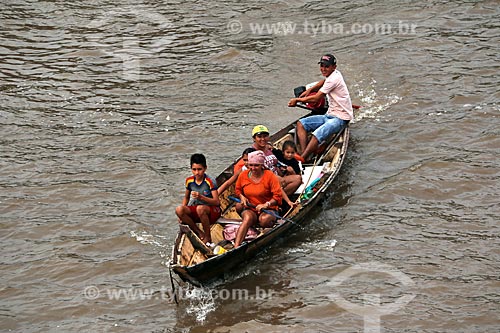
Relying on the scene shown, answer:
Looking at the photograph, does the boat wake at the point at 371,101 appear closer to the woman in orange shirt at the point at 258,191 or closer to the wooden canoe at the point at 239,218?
the wooden canoe at the point at 239,218

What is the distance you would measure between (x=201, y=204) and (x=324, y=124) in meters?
3.13

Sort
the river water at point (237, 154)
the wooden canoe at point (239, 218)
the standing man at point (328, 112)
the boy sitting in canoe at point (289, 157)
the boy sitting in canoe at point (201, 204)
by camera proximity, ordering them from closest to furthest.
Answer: the wooden canoe at point (239, 218)
the river water at point (237, 154)
the boy sitting in canoe at point (201, 204)
the boy sitting in canoe at point (289, 157)
the standing man at point (328, 112)

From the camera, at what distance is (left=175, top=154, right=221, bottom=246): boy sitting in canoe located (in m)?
9.42

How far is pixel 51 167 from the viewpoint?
42.2ft

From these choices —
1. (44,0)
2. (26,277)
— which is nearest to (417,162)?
(26,277)

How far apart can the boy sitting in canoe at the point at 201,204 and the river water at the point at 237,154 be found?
78cm

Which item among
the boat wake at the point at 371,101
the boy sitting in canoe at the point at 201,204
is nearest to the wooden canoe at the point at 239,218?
the boy sitting in canoe at the point at 201,204

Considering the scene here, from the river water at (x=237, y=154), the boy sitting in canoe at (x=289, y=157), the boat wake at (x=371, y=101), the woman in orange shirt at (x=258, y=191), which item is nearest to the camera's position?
the river water at (x=237, y=154)

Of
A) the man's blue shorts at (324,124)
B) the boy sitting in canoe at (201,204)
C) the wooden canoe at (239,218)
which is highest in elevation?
the man's blue shorts at (324,124)

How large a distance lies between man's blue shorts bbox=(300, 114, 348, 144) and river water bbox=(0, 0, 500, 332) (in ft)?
2.35

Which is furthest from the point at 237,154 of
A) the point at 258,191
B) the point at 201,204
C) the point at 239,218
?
the point at 201,204

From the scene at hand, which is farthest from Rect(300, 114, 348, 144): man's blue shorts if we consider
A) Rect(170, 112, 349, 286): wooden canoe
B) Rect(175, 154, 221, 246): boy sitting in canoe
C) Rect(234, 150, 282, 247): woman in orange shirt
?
Rect(175, 154, 221, 246): boy sitting in canoe

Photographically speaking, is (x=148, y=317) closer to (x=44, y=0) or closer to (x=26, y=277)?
(x=26, y=277)

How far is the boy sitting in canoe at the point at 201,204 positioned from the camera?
9422mm
